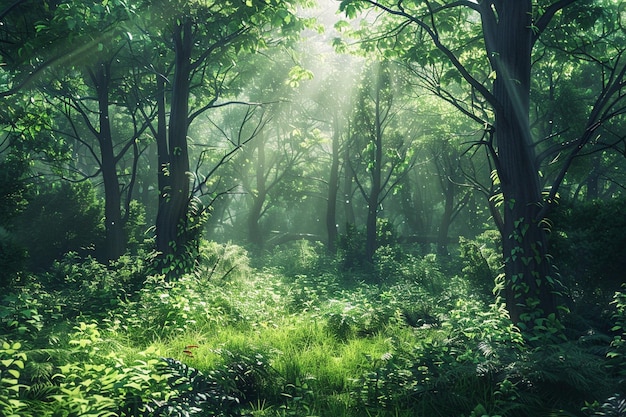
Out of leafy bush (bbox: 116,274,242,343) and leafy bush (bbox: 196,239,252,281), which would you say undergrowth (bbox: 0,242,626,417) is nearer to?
leafy bush (bbox: 116,274,242,343)

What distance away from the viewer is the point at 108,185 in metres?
14.8

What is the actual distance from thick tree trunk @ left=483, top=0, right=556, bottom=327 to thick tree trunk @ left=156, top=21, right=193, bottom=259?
6.51 metres

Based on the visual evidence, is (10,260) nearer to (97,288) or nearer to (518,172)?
(97,288)

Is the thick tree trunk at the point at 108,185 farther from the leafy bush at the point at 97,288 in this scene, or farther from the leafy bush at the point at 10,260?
the leafy bush at the point at 10,260

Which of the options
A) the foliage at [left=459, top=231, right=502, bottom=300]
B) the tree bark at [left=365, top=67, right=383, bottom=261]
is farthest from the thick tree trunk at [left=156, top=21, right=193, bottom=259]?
the tree bark at [left=365, top=67, right=383, bottom=261]

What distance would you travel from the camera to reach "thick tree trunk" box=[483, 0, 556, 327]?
729cm

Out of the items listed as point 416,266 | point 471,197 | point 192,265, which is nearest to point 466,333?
point 192,265

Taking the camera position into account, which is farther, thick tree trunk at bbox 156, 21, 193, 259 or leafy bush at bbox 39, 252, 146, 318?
thick tree trunk at bbox 156, 21, 193, 259

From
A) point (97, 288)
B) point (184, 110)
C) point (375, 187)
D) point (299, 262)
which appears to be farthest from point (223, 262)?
point (375, 187)

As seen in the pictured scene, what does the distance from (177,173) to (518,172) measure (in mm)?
6915

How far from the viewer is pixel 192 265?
36.4 feet

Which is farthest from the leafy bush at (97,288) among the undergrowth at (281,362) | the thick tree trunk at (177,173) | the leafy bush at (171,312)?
the thick tree trunk at (177,173)

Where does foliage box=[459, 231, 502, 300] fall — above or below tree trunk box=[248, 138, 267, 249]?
below

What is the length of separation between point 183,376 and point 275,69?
940 inches
